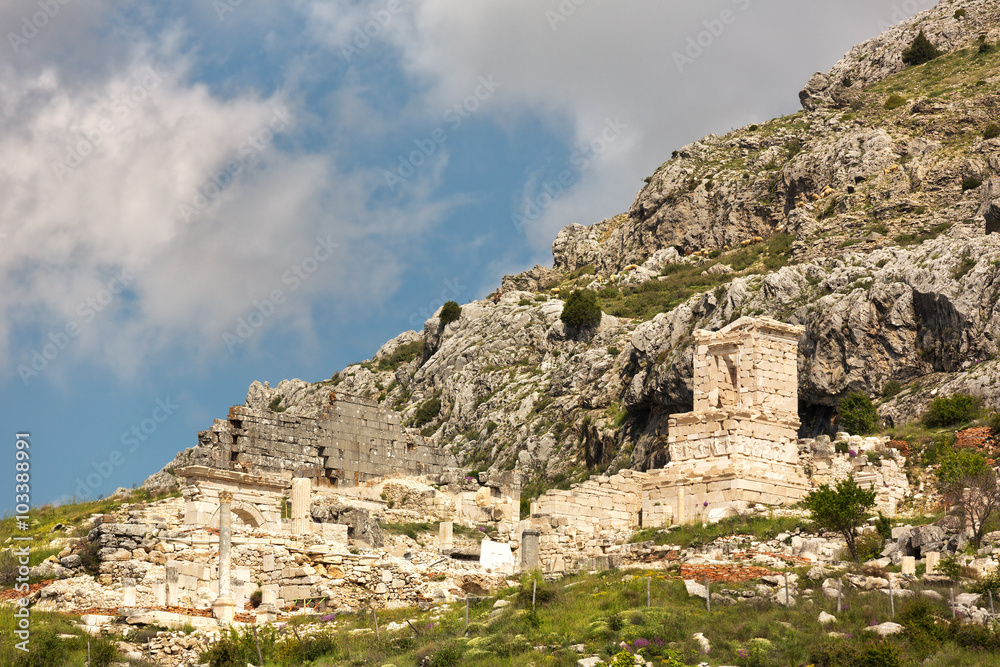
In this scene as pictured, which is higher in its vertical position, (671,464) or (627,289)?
(627,289)

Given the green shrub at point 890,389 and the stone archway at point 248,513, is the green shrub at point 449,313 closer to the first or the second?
the green shrub at point 890,389

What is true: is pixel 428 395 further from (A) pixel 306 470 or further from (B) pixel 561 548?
(B) pixel 561 548

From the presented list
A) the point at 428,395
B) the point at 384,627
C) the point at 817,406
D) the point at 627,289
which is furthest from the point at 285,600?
the point at 627,289

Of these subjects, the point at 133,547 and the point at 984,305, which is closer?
the point at 133,547

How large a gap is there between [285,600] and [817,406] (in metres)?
23.8

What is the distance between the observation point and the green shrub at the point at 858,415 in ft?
129

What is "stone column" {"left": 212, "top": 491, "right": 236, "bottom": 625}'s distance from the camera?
25.3m

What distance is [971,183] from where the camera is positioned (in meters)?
56.1

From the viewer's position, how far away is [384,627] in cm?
2453

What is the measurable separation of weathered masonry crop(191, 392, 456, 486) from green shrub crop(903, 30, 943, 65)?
4932cm

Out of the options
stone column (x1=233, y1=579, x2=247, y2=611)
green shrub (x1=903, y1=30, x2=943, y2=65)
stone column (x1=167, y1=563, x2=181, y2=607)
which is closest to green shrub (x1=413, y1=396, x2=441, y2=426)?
stone column (x1=233, y1=579, x2=247, y2=611)

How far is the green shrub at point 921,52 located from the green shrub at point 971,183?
26363 millimetres

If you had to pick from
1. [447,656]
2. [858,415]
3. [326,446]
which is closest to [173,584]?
[447,656]

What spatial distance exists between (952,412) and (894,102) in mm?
37332
